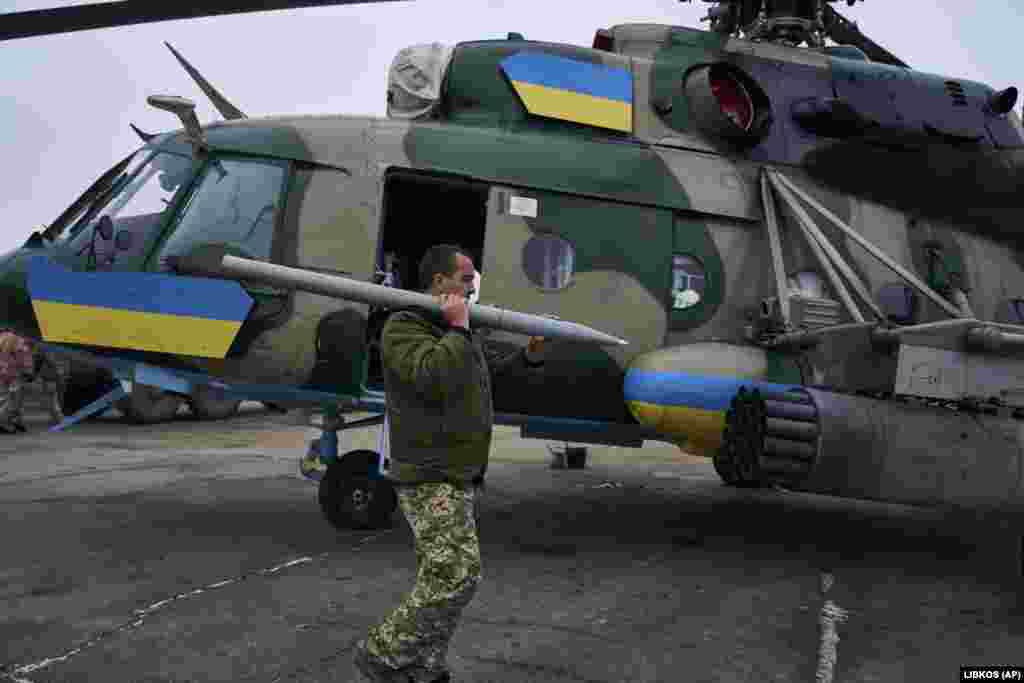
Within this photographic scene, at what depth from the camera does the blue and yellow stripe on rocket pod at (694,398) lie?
5713mm

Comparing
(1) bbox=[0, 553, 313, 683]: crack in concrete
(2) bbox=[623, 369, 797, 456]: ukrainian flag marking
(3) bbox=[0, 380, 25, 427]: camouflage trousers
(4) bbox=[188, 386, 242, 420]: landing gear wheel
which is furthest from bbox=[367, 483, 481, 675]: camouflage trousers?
(4) bbox=[188, 386, 242, 420]: landing gear wheel

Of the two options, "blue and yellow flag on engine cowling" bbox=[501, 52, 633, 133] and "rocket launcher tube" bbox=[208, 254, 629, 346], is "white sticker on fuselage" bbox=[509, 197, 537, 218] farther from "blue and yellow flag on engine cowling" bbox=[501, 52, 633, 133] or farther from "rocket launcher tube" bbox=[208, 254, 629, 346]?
"rocket launcher tube" bbox=[208, 254, 629, 346]

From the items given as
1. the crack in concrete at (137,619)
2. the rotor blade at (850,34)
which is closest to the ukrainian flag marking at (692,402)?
the crack in concrete at (137,619)

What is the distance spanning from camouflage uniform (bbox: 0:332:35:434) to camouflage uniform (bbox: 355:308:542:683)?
12.9m

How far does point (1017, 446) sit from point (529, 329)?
3.65 metres

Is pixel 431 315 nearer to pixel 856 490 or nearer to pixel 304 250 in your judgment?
pixel 304 250

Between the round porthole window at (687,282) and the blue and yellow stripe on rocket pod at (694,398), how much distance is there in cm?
82

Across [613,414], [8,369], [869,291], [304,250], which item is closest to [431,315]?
[304,250]

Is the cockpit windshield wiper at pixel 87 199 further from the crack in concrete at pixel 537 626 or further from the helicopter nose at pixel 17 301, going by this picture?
the crack in concrete at pixel 537 626

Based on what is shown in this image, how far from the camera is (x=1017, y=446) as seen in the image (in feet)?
17.7

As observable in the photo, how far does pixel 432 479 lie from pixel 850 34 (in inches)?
384

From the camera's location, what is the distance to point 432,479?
3146 millimetres

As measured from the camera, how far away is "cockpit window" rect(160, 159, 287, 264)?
19.4ft

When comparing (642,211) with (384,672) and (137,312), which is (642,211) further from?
(384,672)
